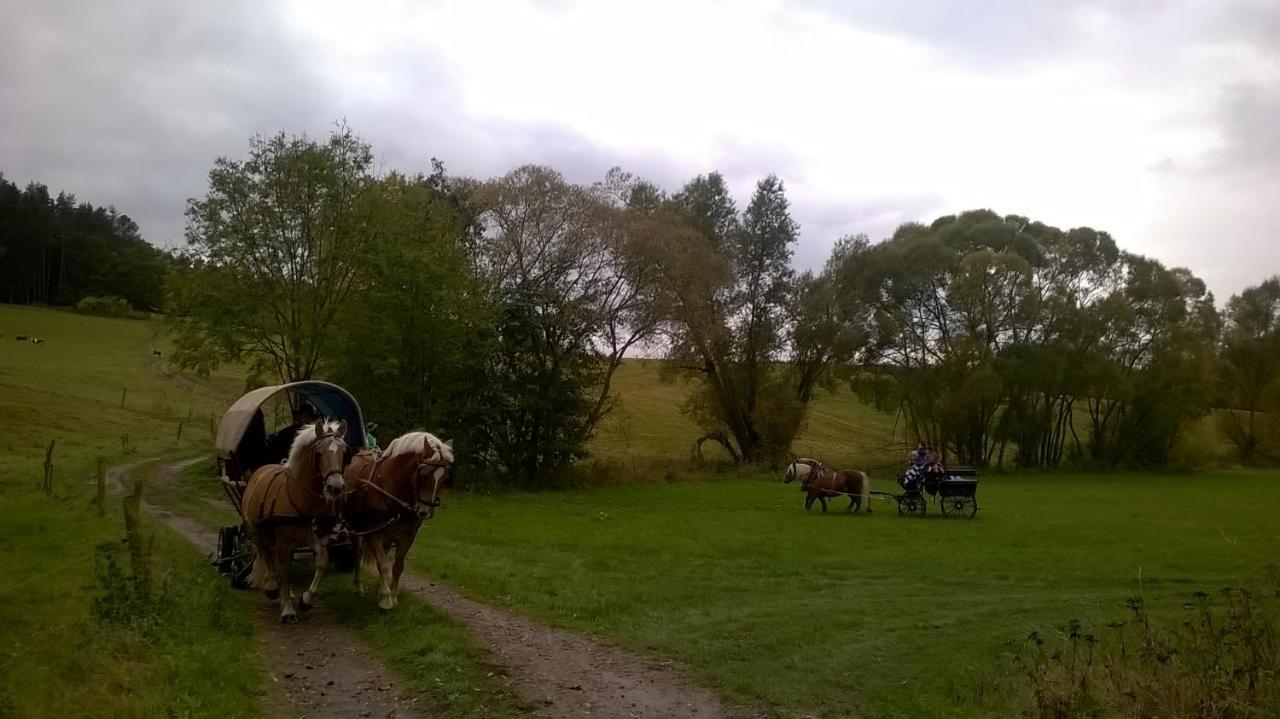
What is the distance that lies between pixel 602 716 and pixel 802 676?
7.27 feet

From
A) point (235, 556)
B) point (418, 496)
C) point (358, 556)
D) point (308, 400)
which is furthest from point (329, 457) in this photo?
point (308, 400)

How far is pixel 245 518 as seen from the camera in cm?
966

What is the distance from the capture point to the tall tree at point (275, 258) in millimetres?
27297

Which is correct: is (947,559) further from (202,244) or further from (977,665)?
(202,244)

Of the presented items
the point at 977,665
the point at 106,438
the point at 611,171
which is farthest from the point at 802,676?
the point at 106,438

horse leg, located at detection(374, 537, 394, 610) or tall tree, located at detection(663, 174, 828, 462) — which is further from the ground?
tall tree, located at detection(663, 174, 828, 462)

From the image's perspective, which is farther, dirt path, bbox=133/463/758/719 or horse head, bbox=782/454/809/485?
horse head, bbox=782/454/809/485

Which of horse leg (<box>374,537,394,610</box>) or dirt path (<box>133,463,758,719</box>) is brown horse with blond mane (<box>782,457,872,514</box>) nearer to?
dirt path (<box>133,463,758,719</box>)

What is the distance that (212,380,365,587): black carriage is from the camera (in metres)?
10.7

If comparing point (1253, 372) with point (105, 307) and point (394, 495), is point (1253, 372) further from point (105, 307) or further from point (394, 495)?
point (105, 307)

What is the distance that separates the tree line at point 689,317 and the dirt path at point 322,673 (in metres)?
17.8

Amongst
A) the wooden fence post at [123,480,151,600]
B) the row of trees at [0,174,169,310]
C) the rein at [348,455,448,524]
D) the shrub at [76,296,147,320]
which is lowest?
the wooden fence post at [123,480,151,600]

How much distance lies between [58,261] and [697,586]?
93.4m

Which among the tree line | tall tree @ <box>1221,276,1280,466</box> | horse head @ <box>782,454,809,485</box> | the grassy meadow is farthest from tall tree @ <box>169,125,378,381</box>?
tall tree @ <box>1221,276,1280,466</box>
